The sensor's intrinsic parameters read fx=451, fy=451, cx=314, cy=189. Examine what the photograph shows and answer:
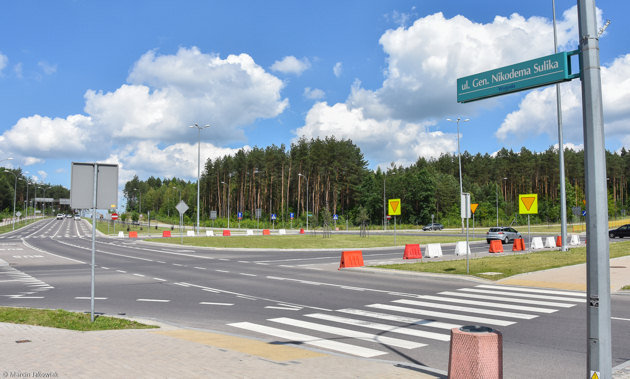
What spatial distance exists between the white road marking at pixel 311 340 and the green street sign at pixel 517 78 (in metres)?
4.20

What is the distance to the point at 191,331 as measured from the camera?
842 cm

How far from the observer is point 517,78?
5898 millimetres

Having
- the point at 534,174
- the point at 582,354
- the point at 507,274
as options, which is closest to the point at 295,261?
the point at 507,274

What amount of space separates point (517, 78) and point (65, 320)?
8.98 m

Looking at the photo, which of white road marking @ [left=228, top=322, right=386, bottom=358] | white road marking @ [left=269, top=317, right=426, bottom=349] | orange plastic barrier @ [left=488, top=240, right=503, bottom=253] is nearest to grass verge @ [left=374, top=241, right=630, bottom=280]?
orange plastic barrier @ [left=488, top=240, right=503, bottom=253]

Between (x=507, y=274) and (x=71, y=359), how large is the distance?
1493 cm

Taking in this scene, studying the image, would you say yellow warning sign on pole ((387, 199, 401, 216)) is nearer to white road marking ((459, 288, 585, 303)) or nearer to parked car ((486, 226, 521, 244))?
parked car ((486, 226, 521, 244))

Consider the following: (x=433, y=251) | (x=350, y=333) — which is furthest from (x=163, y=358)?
(x=433, y=251)

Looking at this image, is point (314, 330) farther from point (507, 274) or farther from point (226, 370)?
point (507, 274)

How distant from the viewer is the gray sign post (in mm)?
8992

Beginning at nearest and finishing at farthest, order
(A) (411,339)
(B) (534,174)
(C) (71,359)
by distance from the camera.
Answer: (C) (71,359) < (A) (411,339) < (B) (534,174)

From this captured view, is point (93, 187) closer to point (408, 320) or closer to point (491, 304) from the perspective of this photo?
point (408, 320)

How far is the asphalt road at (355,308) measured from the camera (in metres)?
7.35

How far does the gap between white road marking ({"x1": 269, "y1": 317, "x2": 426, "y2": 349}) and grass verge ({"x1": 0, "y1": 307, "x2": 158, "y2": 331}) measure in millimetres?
2797
